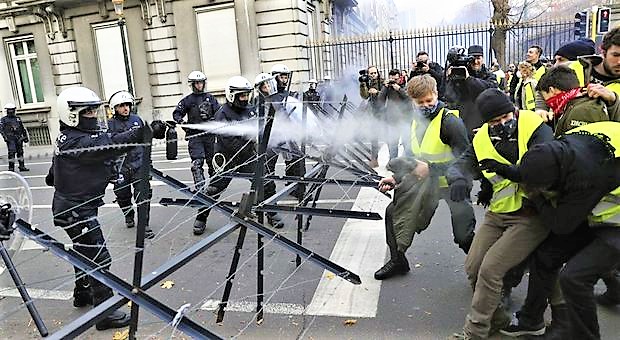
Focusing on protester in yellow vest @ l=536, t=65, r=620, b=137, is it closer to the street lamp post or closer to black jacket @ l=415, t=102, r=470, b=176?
black jacket @ l=415, t=102, r=470, b=176

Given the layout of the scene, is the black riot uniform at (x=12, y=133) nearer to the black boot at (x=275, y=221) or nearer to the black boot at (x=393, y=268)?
the black boot at (x=275, y=221)

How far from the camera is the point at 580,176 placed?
8.17ft

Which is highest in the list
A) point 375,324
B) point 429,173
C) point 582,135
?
point 582,135

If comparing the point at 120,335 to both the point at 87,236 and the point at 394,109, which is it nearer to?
the point at 87,236

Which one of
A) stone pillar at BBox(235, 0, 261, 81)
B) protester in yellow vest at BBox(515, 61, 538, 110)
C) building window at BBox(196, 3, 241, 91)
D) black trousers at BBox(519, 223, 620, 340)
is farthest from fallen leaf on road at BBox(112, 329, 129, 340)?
building window at BBox(196, 3, 241, 91)

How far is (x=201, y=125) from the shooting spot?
6.62 m

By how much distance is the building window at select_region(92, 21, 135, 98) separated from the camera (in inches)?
683

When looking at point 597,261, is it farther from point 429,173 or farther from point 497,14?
point 497,14

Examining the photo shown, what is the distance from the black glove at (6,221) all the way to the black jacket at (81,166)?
93 centimetres

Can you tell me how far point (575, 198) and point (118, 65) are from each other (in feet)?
57.6

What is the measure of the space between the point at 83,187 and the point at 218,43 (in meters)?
13.0

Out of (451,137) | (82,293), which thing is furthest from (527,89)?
(82,293)

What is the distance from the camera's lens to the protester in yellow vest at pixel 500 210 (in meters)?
2.88

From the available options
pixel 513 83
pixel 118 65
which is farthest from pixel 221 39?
pixel 513 83
